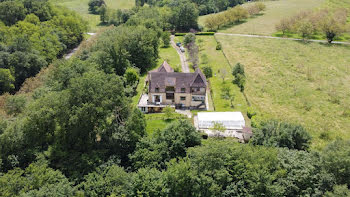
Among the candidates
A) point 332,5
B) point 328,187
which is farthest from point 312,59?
point 332,5

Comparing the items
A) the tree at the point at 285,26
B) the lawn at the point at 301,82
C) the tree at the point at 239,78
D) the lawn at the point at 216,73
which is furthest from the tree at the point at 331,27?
the tree at the point at 239,78

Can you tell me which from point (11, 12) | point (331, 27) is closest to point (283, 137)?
point (331, 27)

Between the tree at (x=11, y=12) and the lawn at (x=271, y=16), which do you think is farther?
the lawn at (x=271, y=16)

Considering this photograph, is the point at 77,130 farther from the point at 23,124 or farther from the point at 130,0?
the point at 130,0

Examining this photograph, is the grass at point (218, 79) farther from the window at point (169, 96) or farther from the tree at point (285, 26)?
the tree at point (285, 26)

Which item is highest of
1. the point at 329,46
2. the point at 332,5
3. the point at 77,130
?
the point at 332,5

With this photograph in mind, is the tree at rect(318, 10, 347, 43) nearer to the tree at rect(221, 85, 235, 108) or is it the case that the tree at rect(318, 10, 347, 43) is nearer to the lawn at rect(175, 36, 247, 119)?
the lawn at rect(175, 36, 247, 119)

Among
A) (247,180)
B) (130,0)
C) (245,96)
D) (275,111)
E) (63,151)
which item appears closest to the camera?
(247,180)
